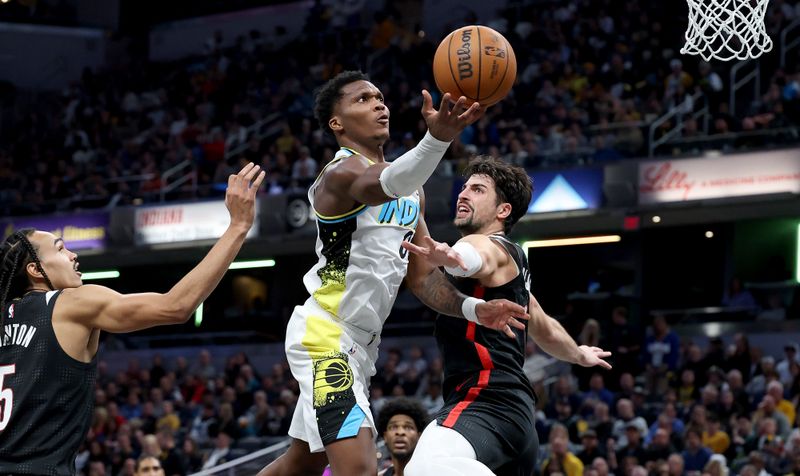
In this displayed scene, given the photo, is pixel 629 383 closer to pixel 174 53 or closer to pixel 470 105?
pixel 470 105

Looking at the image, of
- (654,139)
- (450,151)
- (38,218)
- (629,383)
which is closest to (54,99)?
(38,218)

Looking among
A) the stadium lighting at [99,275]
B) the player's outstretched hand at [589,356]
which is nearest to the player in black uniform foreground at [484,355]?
the player's outstretched hand at [589,356]

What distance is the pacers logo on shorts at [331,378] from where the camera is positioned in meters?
5.84

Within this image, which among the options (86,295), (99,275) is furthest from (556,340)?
(99,275)

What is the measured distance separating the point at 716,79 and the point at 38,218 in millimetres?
13555

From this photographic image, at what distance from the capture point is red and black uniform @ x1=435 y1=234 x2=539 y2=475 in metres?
Answer: 5.63

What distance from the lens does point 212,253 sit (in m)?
4.93

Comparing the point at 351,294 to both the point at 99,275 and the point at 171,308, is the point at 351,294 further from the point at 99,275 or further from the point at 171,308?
the point at 99,275

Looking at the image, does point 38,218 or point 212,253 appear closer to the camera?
point 212,253

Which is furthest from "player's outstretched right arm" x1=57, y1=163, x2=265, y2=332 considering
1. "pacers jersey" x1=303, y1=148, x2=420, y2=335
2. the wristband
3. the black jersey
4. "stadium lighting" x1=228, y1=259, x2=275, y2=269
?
"stadium lighting" x1=228, y1=259, x2=275, y2=269

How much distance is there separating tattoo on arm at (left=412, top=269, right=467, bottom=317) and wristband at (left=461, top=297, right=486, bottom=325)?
0.11ft

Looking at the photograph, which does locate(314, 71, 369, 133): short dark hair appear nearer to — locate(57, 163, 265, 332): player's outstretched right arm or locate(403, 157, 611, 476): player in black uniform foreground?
locate(403, 157, 611, 476): player in black uniform foreground

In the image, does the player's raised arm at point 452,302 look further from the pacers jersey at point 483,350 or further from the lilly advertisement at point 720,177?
the lilly advertisement at point 720,177

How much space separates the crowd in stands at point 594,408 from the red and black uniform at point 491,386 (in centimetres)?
453
